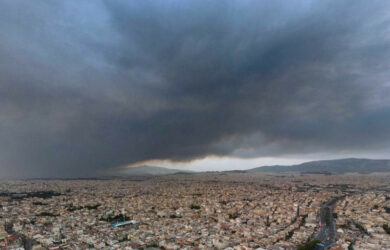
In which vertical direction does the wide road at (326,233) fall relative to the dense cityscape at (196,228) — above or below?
below

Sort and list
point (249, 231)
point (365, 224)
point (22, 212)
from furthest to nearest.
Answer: point (22, 212) < point (365, 224) < point (249, 231)

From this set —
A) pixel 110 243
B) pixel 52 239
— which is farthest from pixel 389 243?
pixel 52 239

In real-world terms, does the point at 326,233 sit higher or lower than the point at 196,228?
lower

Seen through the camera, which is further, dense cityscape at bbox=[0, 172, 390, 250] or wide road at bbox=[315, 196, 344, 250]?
wide road at bbox=[315, 196, 344, 250]

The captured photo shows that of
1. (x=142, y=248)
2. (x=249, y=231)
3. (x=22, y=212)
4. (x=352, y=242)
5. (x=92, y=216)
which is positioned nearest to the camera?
(x=142, y=248)

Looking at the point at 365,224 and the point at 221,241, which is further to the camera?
the point at 365,224

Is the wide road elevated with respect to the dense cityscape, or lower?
lower

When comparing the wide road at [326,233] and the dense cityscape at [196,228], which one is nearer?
the dense cityscape at [196,228]

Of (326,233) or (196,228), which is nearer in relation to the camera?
(326,233)

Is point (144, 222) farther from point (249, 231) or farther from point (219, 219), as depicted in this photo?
point (249, 231)
